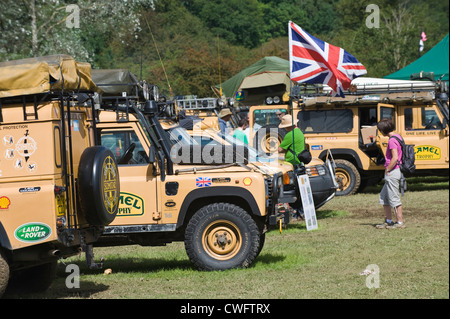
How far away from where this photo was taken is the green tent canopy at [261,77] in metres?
22.8

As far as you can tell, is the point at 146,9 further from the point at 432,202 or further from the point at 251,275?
the point at 251,275

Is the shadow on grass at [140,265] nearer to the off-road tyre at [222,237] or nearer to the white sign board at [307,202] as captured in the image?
the off-road tyre at [222,237]

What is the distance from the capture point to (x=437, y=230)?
1231cm

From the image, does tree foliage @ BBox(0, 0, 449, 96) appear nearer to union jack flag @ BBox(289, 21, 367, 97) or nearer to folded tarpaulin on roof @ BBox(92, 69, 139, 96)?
folded tarpaulin on roof @ BBox(92, 69, 139, 96)

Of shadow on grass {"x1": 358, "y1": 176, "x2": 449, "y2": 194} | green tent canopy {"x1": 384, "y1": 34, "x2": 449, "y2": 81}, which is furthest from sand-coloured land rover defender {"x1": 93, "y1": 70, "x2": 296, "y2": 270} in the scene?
green tent canopy {"x1": 384, "y1": 34, "x2": 449, "y2": 81}

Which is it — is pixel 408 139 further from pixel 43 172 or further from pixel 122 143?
pixel 43 172

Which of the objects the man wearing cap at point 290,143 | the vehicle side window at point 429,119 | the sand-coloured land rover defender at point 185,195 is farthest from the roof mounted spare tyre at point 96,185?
the vehicle side window at point 429,119

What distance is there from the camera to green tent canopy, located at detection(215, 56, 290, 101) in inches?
896

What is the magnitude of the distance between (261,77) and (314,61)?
9.35 metres

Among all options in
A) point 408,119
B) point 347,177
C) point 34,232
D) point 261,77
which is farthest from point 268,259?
point 261,77

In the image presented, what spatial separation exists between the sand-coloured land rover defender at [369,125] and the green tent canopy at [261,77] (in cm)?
406

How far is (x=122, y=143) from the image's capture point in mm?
9664

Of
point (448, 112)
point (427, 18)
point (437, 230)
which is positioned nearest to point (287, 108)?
point (448, 112)

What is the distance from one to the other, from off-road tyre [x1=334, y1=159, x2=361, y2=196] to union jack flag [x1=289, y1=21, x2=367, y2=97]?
427 cm
